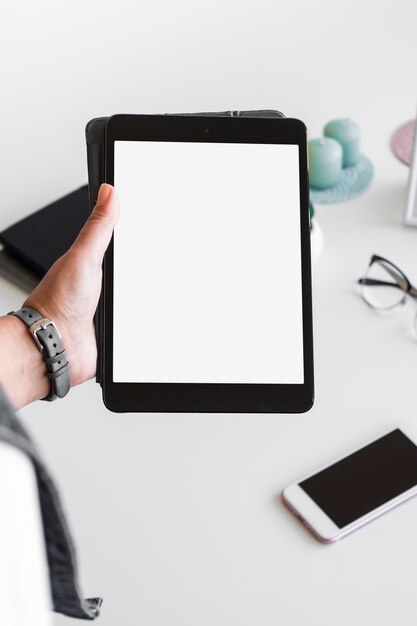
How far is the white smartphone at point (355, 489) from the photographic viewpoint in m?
0.92

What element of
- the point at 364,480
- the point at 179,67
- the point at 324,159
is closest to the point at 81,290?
the point at 364,480

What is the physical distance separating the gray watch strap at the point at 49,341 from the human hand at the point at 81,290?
0.08 ft

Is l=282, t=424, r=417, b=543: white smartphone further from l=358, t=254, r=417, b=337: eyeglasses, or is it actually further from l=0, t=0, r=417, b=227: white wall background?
l=0, t=0, r=417, b=227: white wall background

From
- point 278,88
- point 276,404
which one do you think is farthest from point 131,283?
point 278,88

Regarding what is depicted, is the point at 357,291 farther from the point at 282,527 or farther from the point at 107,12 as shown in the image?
the point at 107,12

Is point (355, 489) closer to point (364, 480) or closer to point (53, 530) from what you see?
point (364, 480)

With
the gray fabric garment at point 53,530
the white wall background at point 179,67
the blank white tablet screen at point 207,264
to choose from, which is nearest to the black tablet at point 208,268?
the blank white tablet screen at point 207,264

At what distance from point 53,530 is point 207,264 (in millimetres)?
436

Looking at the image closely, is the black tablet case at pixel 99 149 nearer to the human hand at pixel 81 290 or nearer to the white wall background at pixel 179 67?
the human hand at pixel 81 290

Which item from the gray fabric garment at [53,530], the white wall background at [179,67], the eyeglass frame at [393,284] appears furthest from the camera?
the white wall background at [179,67]

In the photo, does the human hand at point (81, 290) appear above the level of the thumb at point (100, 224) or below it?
below

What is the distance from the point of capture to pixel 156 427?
103 cm

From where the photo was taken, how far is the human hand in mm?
856

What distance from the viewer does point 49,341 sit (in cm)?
88
